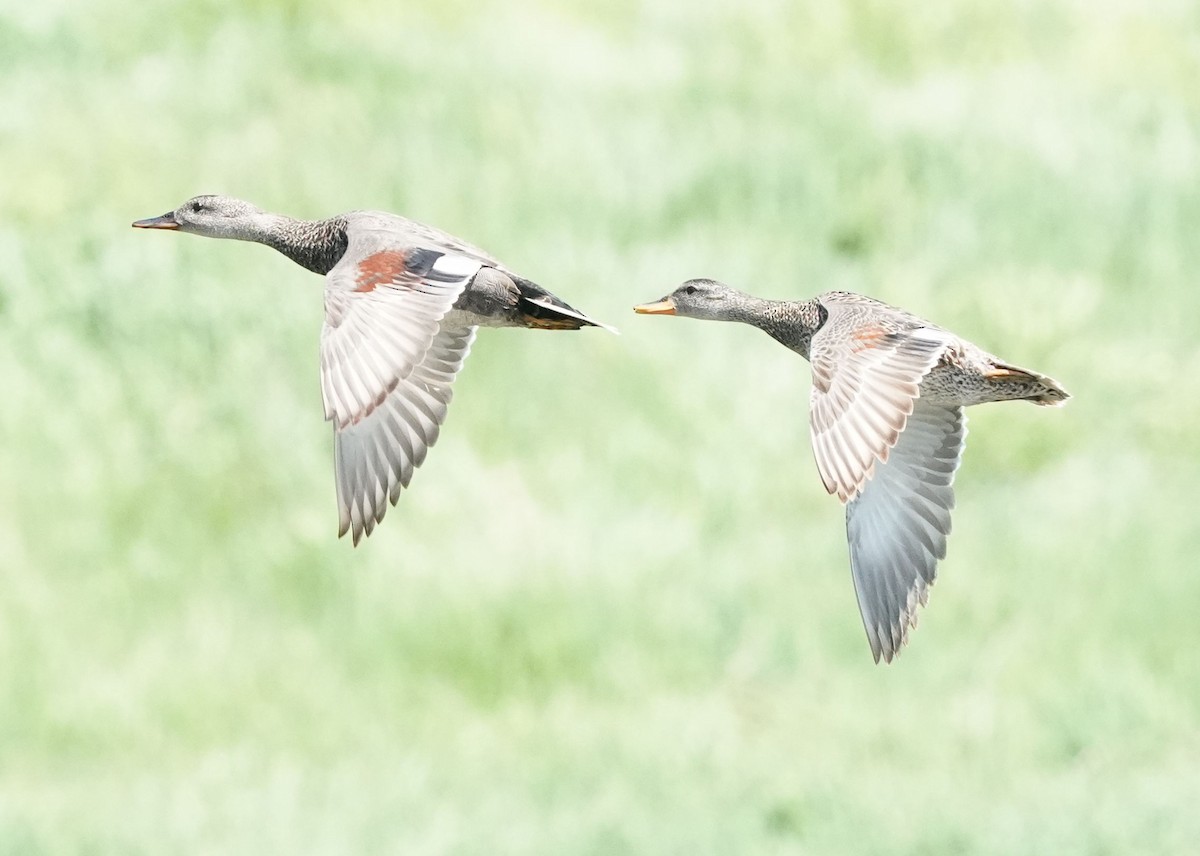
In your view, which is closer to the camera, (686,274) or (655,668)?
(655,668)

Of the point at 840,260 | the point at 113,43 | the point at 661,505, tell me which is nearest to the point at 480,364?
the point at 661,505

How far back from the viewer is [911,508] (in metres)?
12.2

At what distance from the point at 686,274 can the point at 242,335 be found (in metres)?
4.18

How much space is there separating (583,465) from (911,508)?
11.0m

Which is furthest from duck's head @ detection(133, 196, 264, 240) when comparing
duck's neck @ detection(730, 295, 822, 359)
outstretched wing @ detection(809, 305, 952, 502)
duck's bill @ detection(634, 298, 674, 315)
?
outstretched wing @ detection(809, 305, 952, 502)

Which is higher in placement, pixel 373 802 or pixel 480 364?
pixel 480 364

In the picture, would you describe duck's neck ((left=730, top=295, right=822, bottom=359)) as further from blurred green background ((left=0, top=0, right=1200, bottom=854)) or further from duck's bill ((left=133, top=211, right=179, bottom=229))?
blurred green background ((left=0, top=0, right=1200, bottom=854))

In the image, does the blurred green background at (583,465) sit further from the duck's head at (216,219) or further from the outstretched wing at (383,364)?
the outstretched wing at (383,364)

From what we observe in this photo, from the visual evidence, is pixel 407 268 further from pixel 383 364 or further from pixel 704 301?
pixel 704 301

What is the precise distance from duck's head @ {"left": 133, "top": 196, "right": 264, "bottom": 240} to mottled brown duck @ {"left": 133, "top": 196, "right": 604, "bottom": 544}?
1.19ft

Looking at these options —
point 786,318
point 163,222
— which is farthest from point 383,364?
point 163,222

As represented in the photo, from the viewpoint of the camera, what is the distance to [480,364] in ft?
76.3

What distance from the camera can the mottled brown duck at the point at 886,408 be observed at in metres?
10.2

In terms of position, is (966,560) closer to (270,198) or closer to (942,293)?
(942,293)
